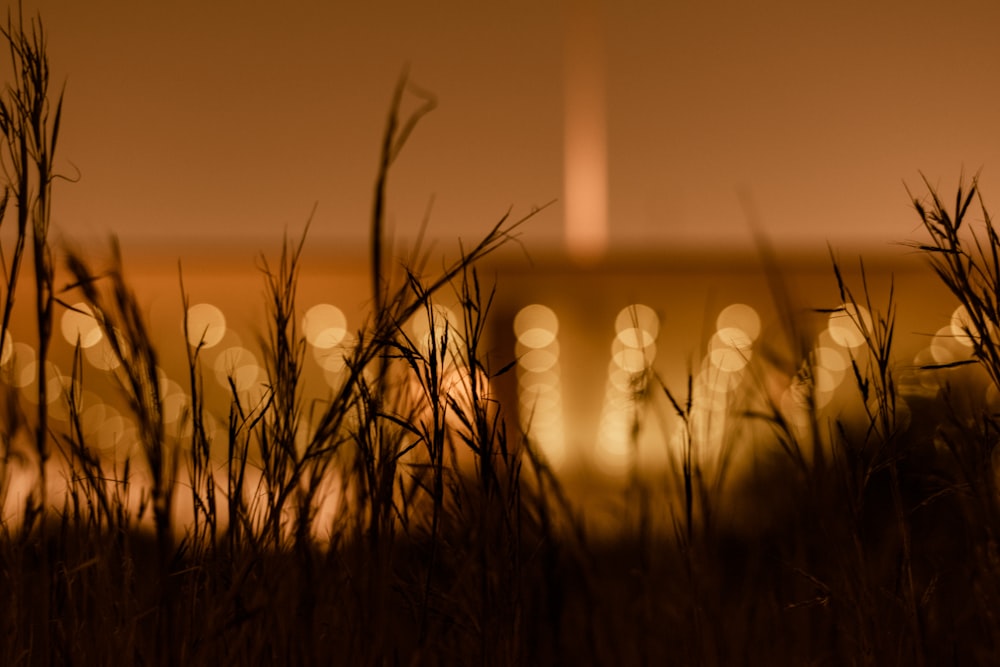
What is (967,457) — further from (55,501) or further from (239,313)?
(239,313)

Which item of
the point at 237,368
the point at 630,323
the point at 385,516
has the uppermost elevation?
the point at 630,323

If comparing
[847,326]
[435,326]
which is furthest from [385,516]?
[847,326]

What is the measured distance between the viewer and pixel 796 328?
4.24ft

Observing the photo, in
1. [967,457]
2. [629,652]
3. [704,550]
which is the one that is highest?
[967,457]

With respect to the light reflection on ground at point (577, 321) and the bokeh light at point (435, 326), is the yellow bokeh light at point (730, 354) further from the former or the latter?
the light reflection on ground at point (577, 321)

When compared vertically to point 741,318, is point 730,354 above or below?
below

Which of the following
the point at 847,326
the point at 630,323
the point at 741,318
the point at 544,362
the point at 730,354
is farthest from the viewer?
the point at 544,362

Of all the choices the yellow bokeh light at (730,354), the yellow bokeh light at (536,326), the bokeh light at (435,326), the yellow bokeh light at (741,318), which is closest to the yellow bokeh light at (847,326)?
the yellow bokeh light at (730,354)

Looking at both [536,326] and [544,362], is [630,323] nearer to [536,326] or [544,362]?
A: [544,362]

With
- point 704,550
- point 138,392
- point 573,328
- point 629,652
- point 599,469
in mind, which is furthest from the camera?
point 573,328

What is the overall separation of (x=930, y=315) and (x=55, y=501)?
9.23ft

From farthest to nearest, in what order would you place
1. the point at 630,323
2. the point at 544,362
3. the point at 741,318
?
the point at 544,362
the point at 741,318
the point at 630,323

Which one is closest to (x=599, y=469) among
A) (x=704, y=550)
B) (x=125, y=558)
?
(x=704, y=550)

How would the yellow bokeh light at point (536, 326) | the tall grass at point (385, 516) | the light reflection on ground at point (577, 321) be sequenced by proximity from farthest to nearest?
the yellow bokeh light at point (536, 326) → the light reflection on ground at point (577, 321) → the tall grass at point (385, 516)
